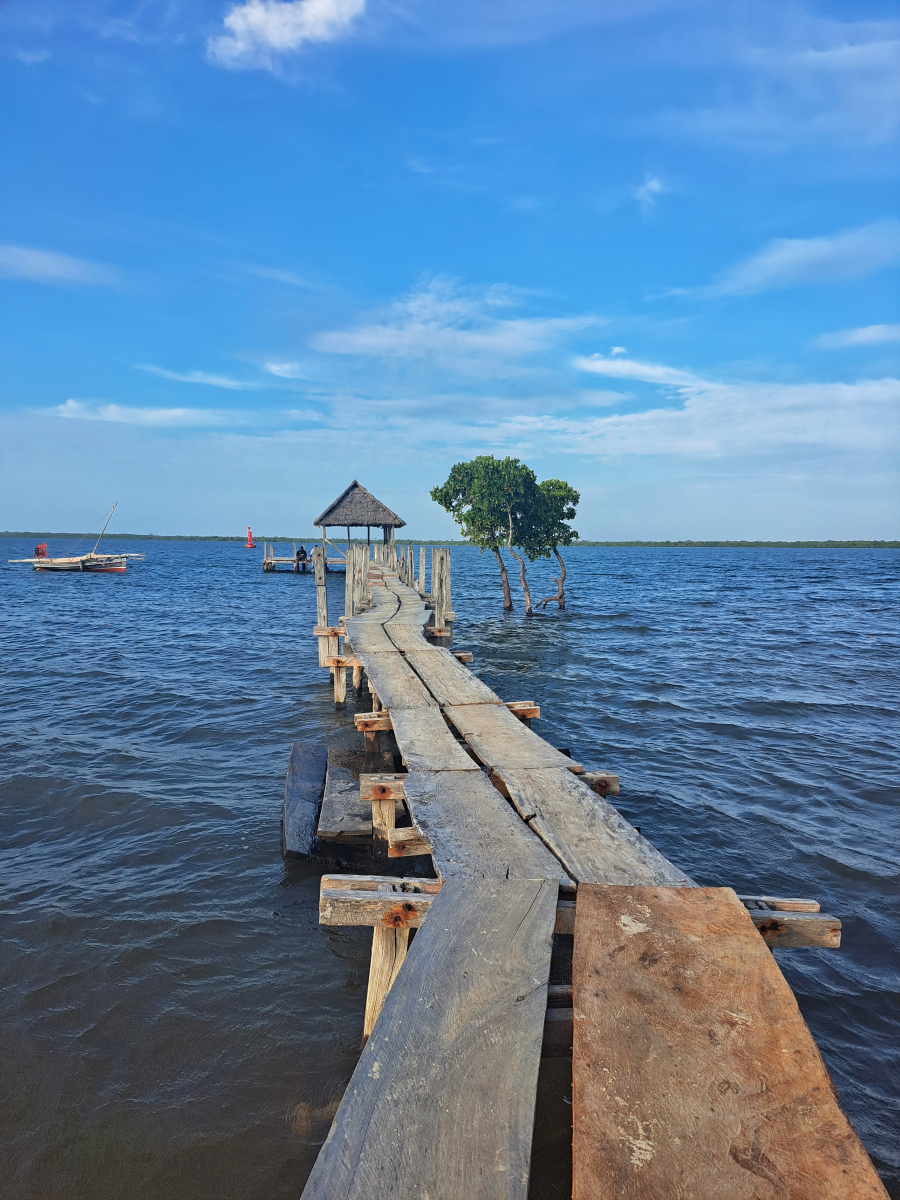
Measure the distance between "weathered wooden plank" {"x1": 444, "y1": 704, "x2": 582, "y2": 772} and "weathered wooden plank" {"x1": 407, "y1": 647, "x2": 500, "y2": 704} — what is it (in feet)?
0.83

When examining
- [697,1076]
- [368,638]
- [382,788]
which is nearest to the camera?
[697,1076]

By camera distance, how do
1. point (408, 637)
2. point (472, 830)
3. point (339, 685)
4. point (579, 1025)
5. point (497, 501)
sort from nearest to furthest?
1. point (579, 1025)
2. point (472, 830)
3. point (408, 637)
4. point (339, 685)
5. point (497, 501)

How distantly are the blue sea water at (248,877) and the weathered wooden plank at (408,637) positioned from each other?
5.60ft

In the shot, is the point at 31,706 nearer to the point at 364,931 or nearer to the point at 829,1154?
the point at 364,931

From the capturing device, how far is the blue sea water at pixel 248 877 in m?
3.47

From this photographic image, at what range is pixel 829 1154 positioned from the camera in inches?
74.4

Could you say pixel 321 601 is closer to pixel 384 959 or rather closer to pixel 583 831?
pixel 583 831

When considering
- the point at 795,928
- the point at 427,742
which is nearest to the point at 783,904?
the point at 795,928

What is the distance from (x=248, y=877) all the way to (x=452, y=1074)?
4.26 metres

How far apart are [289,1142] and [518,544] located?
26.5 m

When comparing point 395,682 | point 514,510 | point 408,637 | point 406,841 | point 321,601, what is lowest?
point 406,841

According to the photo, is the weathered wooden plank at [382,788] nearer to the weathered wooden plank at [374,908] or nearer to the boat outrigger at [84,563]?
the weathered wooden plank at [374,908]

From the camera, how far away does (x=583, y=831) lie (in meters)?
4.13

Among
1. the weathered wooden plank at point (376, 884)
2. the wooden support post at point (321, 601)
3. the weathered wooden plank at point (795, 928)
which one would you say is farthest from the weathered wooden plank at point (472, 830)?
the wooden support post at point (321, 601)
